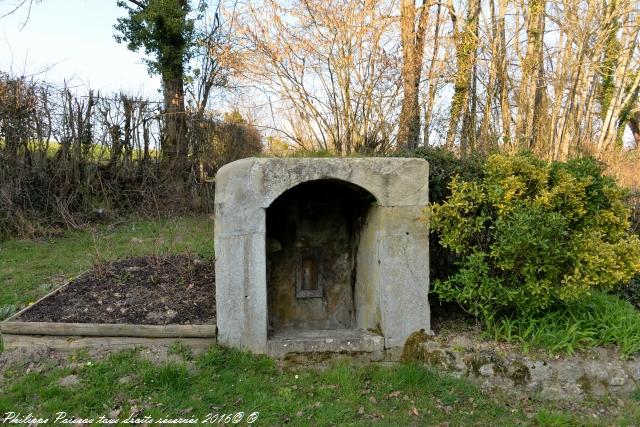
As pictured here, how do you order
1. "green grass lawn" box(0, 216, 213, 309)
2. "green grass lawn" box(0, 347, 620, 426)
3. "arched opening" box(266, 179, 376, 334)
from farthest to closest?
"green grass lawn" box(0, 216, 213, 309) → "arched opening" box(266, 179, 376, 334) → "green grass lawn" box(0, 347, 620, 426)

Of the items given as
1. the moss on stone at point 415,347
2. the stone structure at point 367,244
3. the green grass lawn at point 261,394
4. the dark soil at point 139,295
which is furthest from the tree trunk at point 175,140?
the moss on stone at point 415,347

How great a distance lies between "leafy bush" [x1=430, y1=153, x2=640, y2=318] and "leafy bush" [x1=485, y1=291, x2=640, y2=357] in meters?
0.13

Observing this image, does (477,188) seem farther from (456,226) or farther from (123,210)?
(123,210)

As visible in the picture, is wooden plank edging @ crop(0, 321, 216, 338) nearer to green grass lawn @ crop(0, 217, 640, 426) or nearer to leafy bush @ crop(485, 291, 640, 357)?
green grass lawn @ crop(0, 217, 640, 426)

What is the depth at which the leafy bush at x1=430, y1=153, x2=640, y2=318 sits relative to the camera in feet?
12.8

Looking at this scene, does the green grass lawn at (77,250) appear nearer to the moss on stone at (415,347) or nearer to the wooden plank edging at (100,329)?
the wooden plank edging at (100,329)

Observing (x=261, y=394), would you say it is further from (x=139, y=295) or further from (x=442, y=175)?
(x=442, y=175)

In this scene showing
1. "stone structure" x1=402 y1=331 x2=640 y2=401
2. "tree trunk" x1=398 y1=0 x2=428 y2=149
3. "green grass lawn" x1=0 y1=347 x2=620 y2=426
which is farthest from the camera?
"tree trunk" x1=398 y1=0 x2=428 y2=149

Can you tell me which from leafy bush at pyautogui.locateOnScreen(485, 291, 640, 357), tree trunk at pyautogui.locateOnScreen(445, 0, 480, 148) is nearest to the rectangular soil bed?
leafy bush at pyautogui.locateOnScreen(485, 291, 640, 357)

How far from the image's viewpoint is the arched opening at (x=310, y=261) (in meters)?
5.16

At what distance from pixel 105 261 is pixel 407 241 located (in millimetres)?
4212

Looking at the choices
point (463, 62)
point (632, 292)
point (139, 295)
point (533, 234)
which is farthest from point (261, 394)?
point (463, 62)

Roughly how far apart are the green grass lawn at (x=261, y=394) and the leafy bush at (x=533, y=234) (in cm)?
90

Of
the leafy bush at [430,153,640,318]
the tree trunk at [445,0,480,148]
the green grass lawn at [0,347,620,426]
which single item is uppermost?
the tree trunk at [445,0,480,148]
